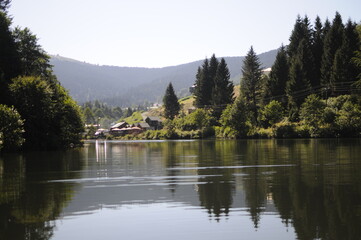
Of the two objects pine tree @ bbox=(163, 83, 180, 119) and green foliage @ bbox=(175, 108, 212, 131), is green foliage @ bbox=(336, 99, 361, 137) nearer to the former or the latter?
green foliage @ bbox=(175, 108, 212, 131)

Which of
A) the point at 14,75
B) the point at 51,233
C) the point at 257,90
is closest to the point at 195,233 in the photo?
the point at 51,233

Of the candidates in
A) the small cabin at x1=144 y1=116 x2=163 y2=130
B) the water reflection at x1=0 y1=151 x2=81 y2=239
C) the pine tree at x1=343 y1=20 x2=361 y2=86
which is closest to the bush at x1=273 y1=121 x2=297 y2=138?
the pine tree at x1=343 y1=20 x2=361 y2=86

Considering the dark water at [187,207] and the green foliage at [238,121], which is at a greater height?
the green foliage at [238,121]

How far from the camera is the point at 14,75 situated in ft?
203

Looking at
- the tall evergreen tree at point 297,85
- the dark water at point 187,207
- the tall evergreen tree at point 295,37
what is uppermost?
the tall evergreen tree at point 295,37

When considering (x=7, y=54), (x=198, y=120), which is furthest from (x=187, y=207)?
(x=198, y=120)

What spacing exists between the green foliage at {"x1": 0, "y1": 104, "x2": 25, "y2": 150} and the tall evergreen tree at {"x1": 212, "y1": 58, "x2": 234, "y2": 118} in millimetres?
85068

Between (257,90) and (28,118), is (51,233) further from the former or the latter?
(257,90)

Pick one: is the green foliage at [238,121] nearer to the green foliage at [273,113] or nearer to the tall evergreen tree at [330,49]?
the green foliage at [273,113]

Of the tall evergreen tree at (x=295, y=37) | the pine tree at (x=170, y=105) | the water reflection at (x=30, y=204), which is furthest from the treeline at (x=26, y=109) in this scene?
the pine tree at (x=170, y=105)

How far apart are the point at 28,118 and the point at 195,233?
166ft

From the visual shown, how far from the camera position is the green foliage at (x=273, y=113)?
99.7m

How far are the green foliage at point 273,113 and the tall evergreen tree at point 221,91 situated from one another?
2779 centimetres

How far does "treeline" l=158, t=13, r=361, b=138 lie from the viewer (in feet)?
278
